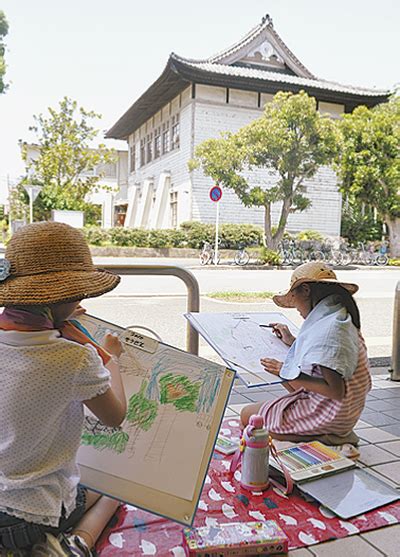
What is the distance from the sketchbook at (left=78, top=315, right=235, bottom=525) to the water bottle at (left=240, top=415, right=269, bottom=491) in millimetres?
194

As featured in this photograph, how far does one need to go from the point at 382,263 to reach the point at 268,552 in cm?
1610

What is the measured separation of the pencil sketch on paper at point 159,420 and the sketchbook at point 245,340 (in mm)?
261

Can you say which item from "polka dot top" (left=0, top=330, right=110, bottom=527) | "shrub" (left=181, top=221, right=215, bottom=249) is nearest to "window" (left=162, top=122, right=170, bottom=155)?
"shrub" (left=181, top=221, right=215, bottom=249)

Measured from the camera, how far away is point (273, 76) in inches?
740

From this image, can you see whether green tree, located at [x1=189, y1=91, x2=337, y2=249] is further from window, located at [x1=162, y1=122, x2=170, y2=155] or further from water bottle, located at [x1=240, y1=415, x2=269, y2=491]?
water bottle, located at [x1=240, y1=415, x2=269, y2=491]

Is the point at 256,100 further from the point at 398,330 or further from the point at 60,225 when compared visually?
the point at 60,225

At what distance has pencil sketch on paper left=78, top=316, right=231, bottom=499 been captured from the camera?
5.22 ft

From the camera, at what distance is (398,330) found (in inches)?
136

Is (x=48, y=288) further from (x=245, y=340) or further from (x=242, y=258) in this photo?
(x=242, y=258)

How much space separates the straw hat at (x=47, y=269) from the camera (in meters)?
1.20

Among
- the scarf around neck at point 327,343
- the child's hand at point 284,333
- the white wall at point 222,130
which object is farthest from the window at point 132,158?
the scarf around neck at point 327,343

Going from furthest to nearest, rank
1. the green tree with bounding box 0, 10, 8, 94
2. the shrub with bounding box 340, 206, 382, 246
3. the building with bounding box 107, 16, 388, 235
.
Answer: the shrub with bounding box 340, 206, 382, 246 → the building with bounding box 107, 16, 388, 235 → the green tree with bounding box 0, 10, 8, 94

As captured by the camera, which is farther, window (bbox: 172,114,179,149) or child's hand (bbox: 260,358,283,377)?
window (bbox: 172,114,179,149)

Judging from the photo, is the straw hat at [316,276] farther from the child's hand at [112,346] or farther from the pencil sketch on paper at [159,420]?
the child's hand at [112,346]
